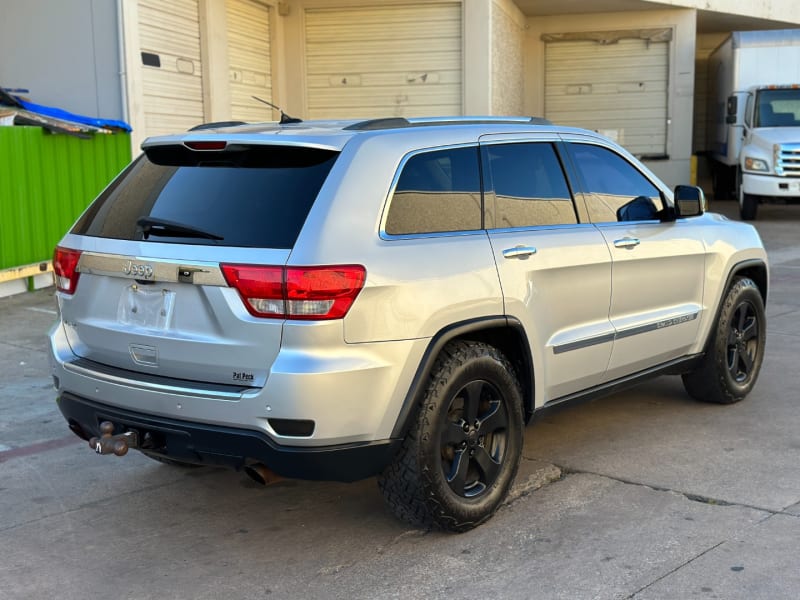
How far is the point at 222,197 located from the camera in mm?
4012

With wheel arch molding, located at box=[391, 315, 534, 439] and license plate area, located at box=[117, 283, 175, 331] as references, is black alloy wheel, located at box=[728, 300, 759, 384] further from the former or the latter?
license plate area, located at box=[117, 283, 175, 331]

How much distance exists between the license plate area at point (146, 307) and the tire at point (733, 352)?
3.50m

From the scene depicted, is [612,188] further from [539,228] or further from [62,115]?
[62,115]

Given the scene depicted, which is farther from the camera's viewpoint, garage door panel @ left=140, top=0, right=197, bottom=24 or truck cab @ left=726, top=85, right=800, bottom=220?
truck cab @ left=726, top=85, right=800, bottom=220

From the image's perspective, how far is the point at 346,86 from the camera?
738 inches

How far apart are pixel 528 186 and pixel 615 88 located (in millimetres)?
20551

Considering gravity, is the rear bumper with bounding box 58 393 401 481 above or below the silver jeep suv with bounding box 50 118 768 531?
below

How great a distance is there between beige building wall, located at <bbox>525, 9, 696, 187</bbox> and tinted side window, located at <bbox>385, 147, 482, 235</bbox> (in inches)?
804

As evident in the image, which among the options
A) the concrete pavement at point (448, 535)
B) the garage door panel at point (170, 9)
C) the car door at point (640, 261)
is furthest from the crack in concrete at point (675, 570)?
the garage door panel at point (170, 9)

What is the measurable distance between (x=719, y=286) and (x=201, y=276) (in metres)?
3.44

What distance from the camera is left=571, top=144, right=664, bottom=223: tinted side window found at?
514 centimetres

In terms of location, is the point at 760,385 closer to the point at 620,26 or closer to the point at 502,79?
the point at 502,79

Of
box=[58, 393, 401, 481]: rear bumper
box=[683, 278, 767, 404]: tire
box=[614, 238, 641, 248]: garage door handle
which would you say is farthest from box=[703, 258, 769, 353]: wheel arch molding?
box=[58, 393, 401, 481]: rear bumper

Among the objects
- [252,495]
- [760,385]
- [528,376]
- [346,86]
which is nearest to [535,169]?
[528,376]
